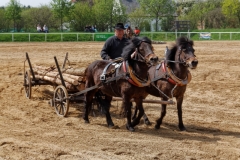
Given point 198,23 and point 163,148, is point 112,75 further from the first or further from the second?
point 198,23

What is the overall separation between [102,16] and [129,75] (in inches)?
1884

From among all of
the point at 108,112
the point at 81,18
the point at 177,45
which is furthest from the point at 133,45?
the point at 81,18

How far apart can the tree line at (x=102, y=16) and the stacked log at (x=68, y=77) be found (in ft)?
128

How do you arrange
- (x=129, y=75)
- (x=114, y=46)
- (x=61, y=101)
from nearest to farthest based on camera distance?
(x=129, y=75) < (x=114, y=46) < (x=61, y=101)

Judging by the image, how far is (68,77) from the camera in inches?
406

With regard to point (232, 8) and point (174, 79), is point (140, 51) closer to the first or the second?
point (174, 79)

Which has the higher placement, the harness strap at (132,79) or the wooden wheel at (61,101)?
the harness strap at (132,79)

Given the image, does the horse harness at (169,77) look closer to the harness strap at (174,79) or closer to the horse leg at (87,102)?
the harness strap at (174,79)

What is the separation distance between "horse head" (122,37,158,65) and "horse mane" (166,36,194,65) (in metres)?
0.74

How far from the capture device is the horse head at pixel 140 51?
781cm

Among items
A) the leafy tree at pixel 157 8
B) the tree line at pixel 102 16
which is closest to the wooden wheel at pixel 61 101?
the tree line at pixel 102 16

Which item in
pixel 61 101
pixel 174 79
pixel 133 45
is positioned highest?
pixel 133 45

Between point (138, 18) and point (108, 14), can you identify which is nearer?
point (108, 14)

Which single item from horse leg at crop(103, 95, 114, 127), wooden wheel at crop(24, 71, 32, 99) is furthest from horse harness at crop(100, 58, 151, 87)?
wooden wheel at crop(24, 71, 32, 99)
